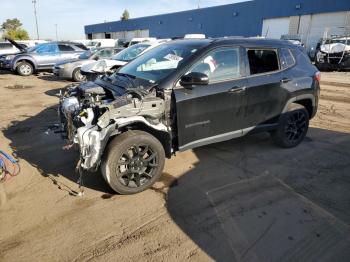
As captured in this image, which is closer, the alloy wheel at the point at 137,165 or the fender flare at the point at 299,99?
the alloy wheel at the point at 137,165

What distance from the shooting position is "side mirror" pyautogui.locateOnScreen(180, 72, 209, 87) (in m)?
3.75

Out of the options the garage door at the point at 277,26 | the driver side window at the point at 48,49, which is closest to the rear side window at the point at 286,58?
the driver side window at the point at 48,49

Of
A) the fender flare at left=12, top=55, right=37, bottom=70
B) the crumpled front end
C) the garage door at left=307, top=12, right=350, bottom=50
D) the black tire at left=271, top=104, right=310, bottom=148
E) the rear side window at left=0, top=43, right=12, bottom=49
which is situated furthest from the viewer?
the garage door at left=307, top=12, right=350, bottom=50

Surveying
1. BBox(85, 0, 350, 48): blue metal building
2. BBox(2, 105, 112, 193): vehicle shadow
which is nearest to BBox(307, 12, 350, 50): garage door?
BBox(85, 0, 350, 48): blue metal building

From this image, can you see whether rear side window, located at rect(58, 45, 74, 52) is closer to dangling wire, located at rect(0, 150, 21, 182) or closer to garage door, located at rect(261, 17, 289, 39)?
dangling wire, located at rect(0, 150, 21, 182)

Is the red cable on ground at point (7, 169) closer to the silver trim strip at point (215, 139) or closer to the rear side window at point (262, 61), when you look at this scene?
the silver trim strip at point (215, 139)

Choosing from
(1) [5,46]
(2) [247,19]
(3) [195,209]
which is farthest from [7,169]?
(2) [247,19]

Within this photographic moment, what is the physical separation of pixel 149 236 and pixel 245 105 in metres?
2.40

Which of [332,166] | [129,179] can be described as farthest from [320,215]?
[129,179]

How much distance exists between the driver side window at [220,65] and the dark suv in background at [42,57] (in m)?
12.8

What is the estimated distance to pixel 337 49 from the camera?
661 inches

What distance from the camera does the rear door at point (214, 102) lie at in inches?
155

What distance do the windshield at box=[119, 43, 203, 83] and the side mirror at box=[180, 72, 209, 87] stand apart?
9.7 inches

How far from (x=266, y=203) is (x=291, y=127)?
210 centimetres
